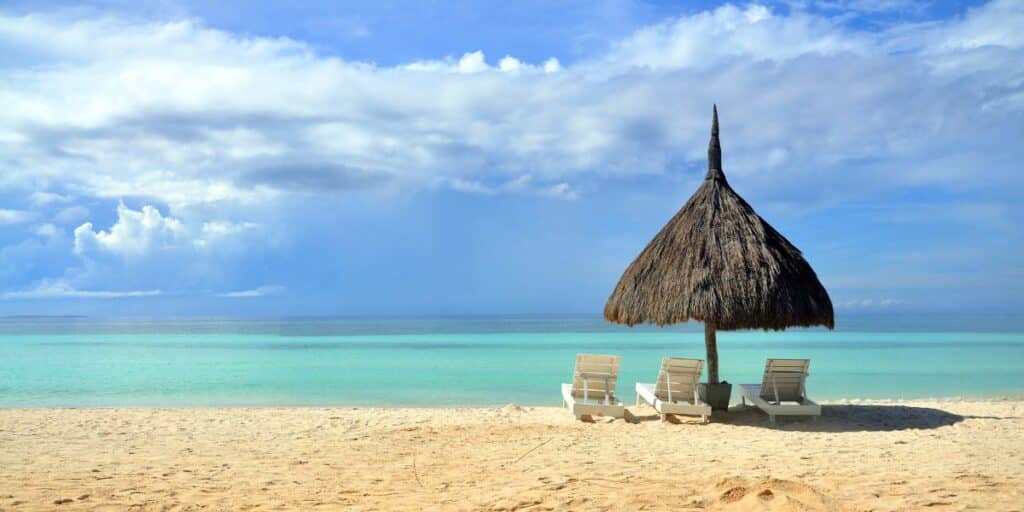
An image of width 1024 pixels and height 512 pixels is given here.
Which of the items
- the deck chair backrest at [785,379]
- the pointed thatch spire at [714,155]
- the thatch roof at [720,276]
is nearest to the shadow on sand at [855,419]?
the deck chair backrest at [785,379]

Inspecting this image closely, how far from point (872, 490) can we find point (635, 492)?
1442mm

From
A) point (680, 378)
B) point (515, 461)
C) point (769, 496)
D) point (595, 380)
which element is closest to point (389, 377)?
point (595, 380)

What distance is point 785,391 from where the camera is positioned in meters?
8.59

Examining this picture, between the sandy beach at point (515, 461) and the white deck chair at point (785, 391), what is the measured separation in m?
0.17

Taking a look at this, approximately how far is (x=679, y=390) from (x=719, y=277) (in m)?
1.35

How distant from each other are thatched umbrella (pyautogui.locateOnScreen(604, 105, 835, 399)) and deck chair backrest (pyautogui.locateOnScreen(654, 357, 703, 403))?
39 centimetres

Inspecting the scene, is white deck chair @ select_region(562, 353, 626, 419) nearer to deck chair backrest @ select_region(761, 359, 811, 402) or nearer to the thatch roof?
the thatch roof

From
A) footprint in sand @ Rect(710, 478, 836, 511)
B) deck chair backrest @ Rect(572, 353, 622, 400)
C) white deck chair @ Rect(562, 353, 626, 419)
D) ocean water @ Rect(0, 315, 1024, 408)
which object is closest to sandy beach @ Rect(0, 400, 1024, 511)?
footprint in sand @ Rect(710, 478, 836, 511)

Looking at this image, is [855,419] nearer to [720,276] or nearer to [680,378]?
[680,378]

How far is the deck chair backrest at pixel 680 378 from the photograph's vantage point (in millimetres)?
8453

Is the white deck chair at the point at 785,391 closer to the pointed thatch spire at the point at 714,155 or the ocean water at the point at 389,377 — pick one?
the pointed thatch spire at the point at 714,155

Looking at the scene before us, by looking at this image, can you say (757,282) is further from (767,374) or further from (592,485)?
(592,485)

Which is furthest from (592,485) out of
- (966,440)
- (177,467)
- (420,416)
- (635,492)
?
(420,416)

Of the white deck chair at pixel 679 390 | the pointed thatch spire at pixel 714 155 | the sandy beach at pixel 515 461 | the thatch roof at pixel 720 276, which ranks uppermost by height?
the pointed thatch spire at pixel 714 155
